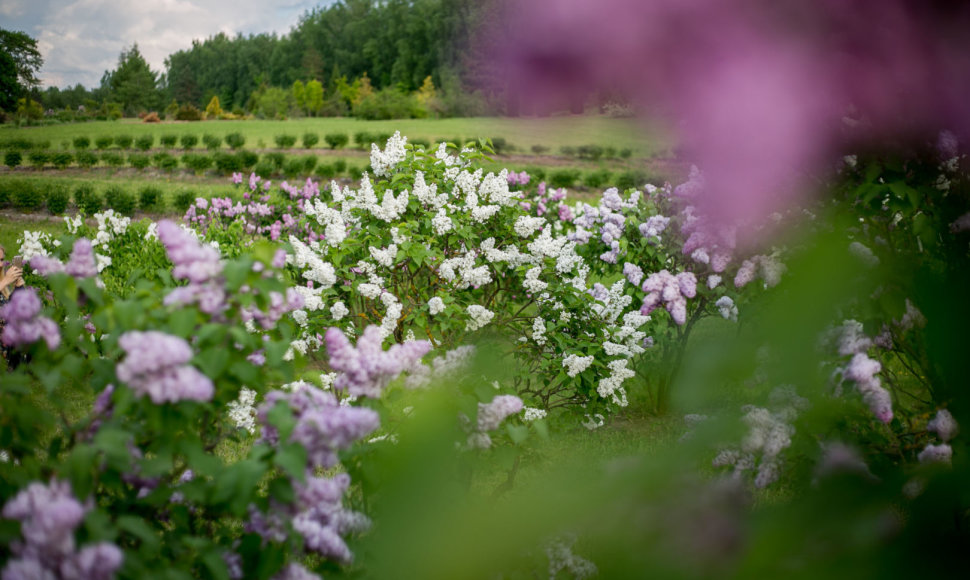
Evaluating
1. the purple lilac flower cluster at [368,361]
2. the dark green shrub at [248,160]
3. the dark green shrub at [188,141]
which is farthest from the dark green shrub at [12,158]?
the purple lilac flower cluster at [368,361]

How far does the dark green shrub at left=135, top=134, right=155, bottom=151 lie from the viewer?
19.2 meters

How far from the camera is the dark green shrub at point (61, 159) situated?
44.8ft

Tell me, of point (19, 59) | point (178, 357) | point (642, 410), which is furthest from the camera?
point (19, 59)

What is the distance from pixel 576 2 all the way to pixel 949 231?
2.05 ft

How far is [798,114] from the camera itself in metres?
0.43

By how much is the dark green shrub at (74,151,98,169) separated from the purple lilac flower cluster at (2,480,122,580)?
16.9 meters

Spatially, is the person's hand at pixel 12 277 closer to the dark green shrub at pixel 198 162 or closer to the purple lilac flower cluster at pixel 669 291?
the purple lilac flower cluster at pixel 669 291

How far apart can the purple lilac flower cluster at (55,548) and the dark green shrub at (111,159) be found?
18.2m

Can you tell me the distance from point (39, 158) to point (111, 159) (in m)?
3.21

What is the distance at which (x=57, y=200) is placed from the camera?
11.6m

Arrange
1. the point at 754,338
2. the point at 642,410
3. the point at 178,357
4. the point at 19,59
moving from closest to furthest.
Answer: the point at 754,338, the point at 178,357, the point at 642,410, the point at 19,59

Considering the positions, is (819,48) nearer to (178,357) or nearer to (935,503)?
(935,503)

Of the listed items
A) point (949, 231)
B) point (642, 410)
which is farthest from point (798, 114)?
point (642, 410)

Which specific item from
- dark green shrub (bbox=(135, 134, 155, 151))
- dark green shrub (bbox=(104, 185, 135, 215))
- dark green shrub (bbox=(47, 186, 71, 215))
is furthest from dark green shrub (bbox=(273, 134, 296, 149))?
dark green shrub (bbox=(47, 186, 71, 215))
